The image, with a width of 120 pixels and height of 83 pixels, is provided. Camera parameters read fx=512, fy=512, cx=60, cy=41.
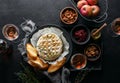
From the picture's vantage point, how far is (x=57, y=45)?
3.19m

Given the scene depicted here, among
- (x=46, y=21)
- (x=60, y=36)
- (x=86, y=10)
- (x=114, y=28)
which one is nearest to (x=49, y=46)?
(x=60, y=36)

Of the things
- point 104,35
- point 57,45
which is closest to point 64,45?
point 57,45

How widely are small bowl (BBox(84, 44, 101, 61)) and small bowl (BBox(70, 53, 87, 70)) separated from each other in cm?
3

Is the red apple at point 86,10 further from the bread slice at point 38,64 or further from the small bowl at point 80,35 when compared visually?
the bread slice at point 38,64

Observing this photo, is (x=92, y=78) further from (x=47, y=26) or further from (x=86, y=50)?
(x=47, y=26)

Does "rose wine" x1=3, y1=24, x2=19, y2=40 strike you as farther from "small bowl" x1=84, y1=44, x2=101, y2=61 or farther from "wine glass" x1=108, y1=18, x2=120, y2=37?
"wine glass" x1=108, y1=18, x2=120, y2=37

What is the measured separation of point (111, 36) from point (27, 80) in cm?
61

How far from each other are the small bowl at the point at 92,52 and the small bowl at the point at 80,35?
57 millimetres

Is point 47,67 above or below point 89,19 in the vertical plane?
below

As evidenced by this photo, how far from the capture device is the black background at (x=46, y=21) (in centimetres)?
329

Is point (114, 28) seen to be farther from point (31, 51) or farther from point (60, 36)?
point (31, 51)

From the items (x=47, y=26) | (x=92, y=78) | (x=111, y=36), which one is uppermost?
(x=47, y=26)

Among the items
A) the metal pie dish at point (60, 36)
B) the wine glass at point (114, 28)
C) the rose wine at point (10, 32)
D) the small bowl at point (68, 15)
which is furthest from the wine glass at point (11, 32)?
the wine glass at point (114, 28)

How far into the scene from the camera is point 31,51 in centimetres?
317
